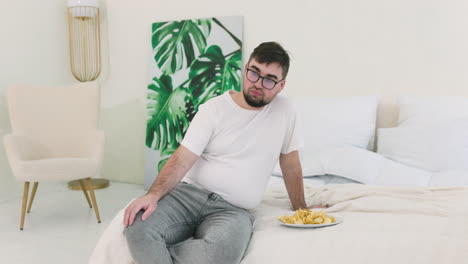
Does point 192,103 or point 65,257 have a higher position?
point 192,103

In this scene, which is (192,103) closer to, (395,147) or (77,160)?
(77,160)

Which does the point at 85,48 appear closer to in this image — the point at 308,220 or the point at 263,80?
the point at 263,80

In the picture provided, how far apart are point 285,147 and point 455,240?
28.5 inches

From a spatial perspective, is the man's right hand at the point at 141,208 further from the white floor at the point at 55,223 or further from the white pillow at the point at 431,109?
the white pillow at the point at 431,109

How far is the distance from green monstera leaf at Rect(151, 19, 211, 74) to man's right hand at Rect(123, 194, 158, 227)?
2.48 m

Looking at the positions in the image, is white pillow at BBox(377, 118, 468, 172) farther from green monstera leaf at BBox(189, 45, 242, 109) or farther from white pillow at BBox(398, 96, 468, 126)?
green monstera leaf at BBox(189, 45, 242, 109)

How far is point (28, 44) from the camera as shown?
3.99 m

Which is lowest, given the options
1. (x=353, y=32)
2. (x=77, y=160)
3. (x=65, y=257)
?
(x=65, y=257)

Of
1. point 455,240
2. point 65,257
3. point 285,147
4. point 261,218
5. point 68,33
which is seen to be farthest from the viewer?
point 68,33

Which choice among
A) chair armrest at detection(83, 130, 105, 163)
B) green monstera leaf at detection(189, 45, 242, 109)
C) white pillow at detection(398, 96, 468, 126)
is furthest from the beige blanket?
green monstera leaf at detection(189, 45, 242, 109)

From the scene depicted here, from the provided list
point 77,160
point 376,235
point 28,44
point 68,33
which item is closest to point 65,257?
point 77,160

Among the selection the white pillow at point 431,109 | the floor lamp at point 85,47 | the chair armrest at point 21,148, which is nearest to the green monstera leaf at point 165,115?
the floor lamp at point 85,47

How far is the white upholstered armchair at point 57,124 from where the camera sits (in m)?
3.32

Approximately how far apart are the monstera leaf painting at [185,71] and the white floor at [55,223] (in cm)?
60
